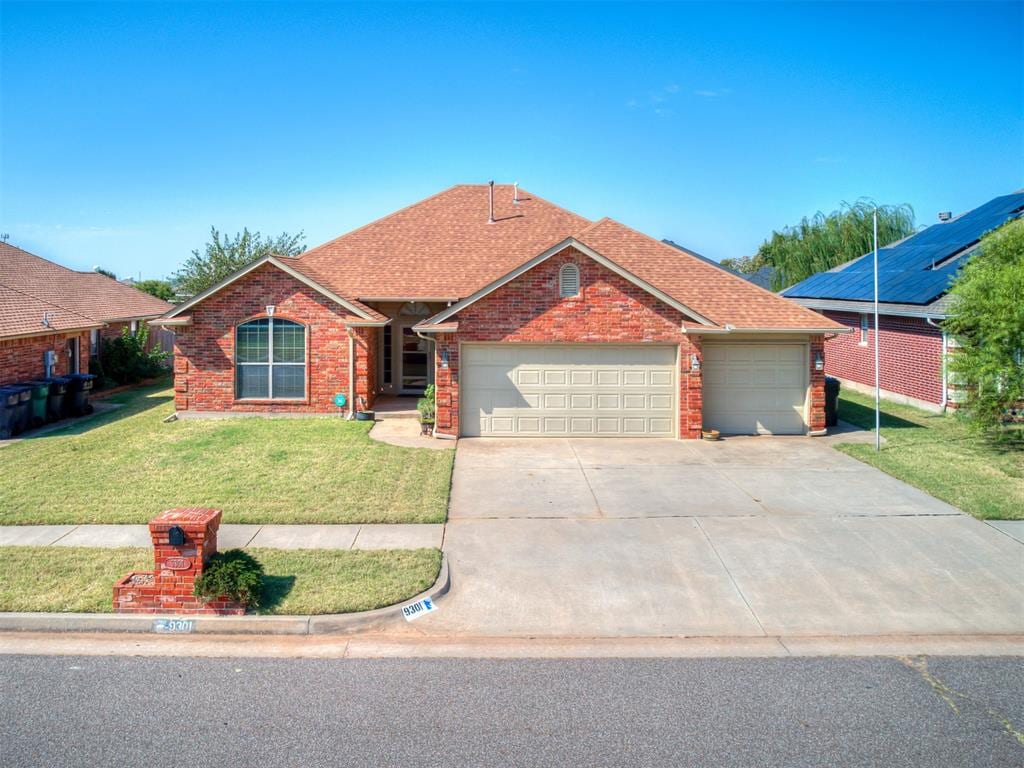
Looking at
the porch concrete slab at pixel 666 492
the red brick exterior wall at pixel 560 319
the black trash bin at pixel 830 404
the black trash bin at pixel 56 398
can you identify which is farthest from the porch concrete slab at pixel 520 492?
the black trash bin at pixel 56 398

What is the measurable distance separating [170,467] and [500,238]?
11450 millimetres

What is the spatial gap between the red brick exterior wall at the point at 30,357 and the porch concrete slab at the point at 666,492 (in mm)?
13610

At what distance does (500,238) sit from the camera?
22.4 m

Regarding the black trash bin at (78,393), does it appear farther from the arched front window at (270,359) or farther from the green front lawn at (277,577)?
the green front lawn at (277,577)

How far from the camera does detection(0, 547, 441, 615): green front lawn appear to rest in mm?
8133

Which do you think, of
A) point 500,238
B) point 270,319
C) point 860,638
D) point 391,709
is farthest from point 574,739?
point 500,238

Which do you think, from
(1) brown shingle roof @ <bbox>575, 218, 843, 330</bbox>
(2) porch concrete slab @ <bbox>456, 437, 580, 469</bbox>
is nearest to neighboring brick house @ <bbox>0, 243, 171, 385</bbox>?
(2) porch concrete slab @ <bbox>456, 437, 580, 469</bbox>

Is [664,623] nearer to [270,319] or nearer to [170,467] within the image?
[170,467]

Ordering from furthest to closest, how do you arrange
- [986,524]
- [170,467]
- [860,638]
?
[170,467]
[986,524]
[860,638]

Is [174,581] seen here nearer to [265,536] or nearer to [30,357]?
[265,536]

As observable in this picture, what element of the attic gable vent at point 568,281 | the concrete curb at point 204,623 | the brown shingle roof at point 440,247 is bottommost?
the concrete curb at point 204,623

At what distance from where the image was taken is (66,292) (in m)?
26.8

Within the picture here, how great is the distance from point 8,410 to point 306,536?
412 inches

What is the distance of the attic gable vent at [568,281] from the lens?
55.4 ft
